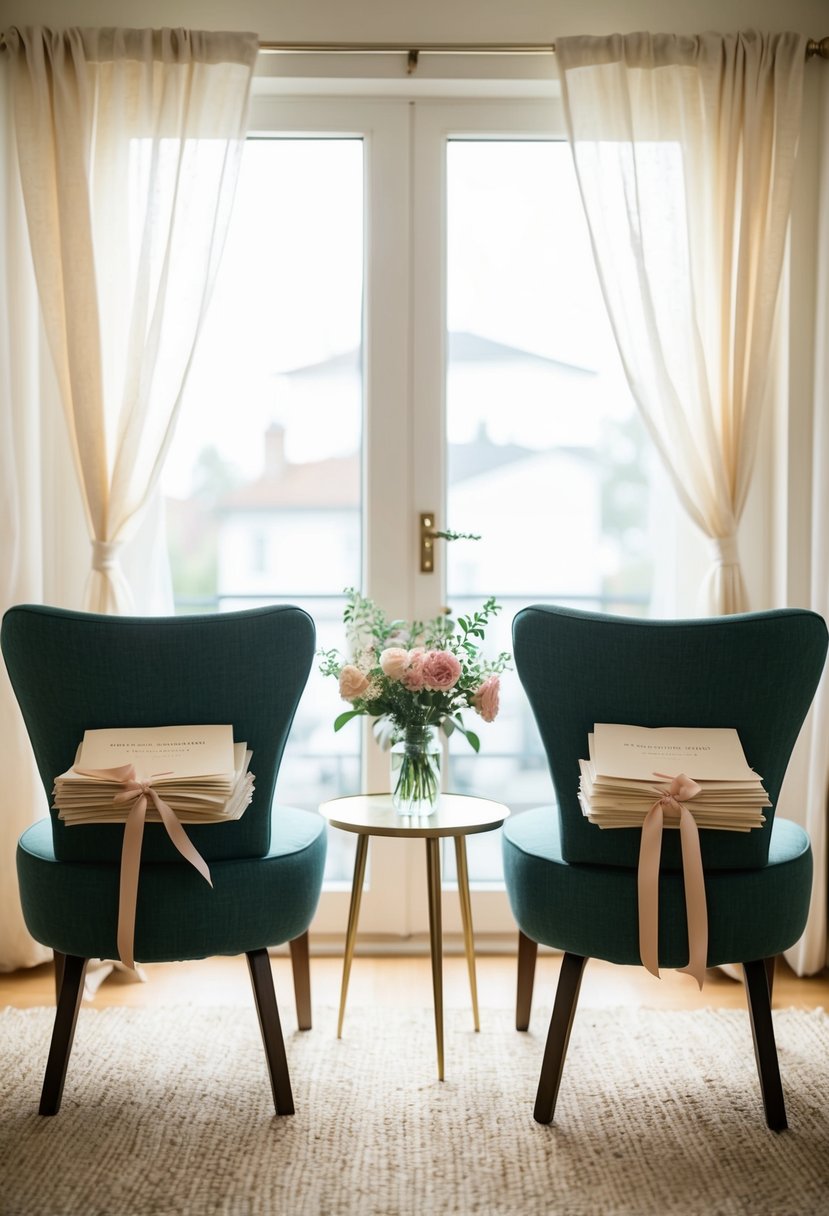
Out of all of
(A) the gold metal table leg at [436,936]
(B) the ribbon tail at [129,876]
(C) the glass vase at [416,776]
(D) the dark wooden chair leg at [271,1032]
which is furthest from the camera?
(C) the glass vase at [416,776]

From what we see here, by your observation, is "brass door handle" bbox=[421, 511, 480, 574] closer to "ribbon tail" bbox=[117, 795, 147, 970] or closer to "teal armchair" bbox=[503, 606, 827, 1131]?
"teal armchair" bbox=[503, 606, 827, 1131]

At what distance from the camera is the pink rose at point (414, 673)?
6.87ft

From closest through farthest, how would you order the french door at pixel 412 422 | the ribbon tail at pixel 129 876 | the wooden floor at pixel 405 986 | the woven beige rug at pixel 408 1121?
the woven beige rug at pixel 408 1121, the ribbon tail at pixel 129 876, the wooden floor at pixel 405 986, the french door at pixel 412 422

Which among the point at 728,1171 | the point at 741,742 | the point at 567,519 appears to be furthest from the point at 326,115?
the point at 728,1171

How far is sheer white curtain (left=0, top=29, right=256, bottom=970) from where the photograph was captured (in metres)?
2.57

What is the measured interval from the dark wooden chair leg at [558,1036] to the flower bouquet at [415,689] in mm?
476

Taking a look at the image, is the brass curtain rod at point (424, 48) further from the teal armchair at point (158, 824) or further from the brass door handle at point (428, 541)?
the teal armchair at point (158, 824)

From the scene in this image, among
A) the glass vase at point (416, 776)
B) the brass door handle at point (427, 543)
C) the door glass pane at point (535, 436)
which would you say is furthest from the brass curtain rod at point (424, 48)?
the glass vase at point (416, 776)

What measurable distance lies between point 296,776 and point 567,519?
105 cm

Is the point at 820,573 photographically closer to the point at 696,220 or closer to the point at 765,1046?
the point at 696,220

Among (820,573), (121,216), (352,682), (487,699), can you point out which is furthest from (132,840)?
(820,573)

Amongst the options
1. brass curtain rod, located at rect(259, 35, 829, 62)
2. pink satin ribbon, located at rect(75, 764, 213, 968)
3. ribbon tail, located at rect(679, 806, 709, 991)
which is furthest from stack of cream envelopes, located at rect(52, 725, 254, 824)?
brass curtain rod, located at rect(259, 35, 829, 62)

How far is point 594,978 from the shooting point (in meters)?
2.64

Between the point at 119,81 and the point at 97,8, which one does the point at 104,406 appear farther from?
the point at 97,8
